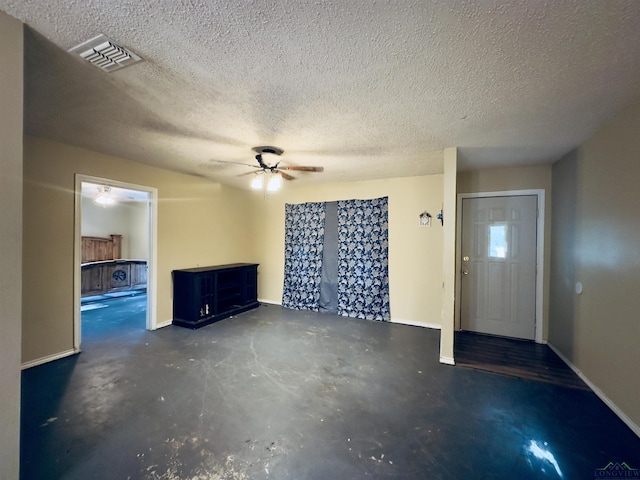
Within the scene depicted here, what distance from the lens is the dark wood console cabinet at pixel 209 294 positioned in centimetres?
395

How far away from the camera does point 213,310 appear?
4.25 meters

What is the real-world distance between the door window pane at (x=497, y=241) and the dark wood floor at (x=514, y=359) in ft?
3.76

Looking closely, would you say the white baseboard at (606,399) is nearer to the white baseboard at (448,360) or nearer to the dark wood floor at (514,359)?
the dark wood floor at (514,359)

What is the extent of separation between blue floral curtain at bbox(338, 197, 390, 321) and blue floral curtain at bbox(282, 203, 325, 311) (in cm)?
44

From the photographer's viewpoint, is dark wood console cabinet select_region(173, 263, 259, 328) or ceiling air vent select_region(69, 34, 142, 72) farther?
dark wood console cabinet select_region(173, 263, 259, 328)

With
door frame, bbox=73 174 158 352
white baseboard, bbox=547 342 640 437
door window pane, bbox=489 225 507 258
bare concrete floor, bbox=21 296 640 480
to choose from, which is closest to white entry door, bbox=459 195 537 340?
door window pane, bbox=489 225 507 258

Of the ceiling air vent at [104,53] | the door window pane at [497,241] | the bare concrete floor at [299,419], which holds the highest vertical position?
the ceiling air vent at [104,53]

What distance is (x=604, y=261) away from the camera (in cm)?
229

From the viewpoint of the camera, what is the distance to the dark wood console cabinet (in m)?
3.95

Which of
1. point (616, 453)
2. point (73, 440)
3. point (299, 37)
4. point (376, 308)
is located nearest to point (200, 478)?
point (73, 440)

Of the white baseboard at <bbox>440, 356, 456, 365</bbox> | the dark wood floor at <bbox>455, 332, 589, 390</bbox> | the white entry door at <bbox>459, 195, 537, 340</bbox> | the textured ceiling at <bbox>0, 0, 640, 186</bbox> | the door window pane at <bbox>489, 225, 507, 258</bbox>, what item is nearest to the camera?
the textured ceiling at <bbox>0, 0, 640, 186</bbox>

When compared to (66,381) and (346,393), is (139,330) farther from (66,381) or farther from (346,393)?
(346,393)

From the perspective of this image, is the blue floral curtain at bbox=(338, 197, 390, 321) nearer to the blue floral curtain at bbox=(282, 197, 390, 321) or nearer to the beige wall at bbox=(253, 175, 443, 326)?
the blue floral curtain at bbox=(282, 197, 390, 321)

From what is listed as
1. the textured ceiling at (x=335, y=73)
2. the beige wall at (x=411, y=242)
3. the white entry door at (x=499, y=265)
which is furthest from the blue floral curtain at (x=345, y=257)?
the textured ceiling at (x=335, y=73)
